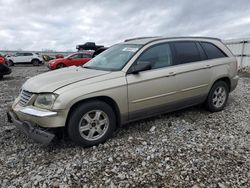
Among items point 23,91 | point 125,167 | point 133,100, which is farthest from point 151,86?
point 23,91

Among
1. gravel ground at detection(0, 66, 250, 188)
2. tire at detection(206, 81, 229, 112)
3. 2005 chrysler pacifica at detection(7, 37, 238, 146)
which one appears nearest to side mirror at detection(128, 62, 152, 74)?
2005 chrysler pacifica at detection(7, 37, 238, 146)

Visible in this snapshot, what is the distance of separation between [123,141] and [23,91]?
5.93 ft

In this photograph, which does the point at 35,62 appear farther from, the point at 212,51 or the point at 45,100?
the point at 45,100

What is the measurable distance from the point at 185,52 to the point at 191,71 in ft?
1.33

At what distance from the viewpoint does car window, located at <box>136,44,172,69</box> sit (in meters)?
3.62

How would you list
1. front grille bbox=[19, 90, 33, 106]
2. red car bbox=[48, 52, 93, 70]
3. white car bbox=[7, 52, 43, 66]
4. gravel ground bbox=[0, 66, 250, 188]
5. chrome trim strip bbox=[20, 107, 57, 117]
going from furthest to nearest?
white car bbox=[7, 52, 43, 66], red car bbox=[48, 52, 93, 70], front grille bbox=[19, 90, 33, 106], chrome trim strip bbox=[20, 107, 57, 117], gravel ground bbox=[0, 66, 250, 188]

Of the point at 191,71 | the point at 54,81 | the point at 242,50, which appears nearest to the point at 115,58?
the point at 54,81

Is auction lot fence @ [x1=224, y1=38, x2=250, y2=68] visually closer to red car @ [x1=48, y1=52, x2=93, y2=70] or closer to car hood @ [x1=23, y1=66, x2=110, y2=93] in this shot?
red car @ [x1=48, y1=52, x2=93, y2=70]

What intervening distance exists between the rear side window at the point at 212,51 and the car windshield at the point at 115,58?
64.6 inches

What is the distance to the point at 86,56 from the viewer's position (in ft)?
49.7

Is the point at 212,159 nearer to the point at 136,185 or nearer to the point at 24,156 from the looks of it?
the point at 136,185

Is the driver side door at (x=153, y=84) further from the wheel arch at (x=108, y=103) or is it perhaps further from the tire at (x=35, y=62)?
the tire at (x=35, y=62)

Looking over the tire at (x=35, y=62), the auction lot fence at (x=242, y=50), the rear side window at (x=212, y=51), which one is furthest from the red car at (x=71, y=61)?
the rear side window at (x=212, y=51)

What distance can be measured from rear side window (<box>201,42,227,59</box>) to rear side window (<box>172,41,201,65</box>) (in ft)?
0.89
